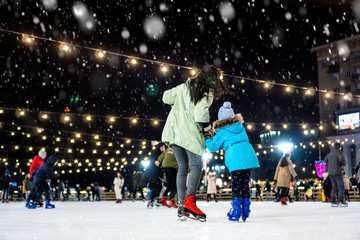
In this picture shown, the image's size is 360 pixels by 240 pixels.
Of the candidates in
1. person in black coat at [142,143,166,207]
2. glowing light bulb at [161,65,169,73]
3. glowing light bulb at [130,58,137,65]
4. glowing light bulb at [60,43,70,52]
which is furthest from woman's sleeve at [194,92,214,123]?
glowing light bulb at [161,65,169,73]

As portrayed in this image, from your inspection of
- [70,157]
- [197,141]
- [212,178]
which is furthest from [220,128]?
[70,157]

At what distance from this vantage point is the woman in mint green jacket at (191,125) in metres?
5.08

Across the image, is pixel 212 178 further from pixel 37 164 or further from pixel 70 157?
pixel 70 157

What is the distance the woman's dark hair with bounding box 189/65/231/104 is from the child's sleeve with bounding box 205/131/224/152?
20.7 inches

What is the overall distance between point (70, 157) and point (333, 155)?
40834mm

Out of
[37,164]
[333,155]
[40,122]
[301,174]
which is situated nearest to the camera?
[333,155]

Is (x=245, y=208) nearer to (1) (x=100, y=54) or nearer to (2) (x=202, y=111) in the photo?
(2) (x=202, y=111)

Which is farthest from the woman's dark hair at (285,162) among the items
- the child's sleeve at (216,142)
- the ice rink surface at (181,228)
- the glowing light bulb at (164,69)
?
the child's sleeve at (216,142)

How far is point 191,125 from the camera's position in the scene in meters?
5.21

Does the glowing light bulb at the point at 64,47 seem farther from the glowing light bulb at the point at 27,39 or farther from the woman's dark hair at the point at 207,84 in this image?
the woman's dark hair at the point at 207,84

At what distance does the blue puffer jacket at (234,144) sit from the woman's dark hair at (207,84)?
40 cm

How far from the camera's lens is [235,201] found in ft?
17.7

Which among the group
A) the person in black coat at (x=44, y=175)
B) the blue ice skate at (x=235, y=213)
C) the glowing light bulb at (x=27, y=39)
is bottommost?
the blue ice skate at (x=235, y=213)

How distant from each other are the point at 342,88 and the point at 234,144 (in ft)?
176
